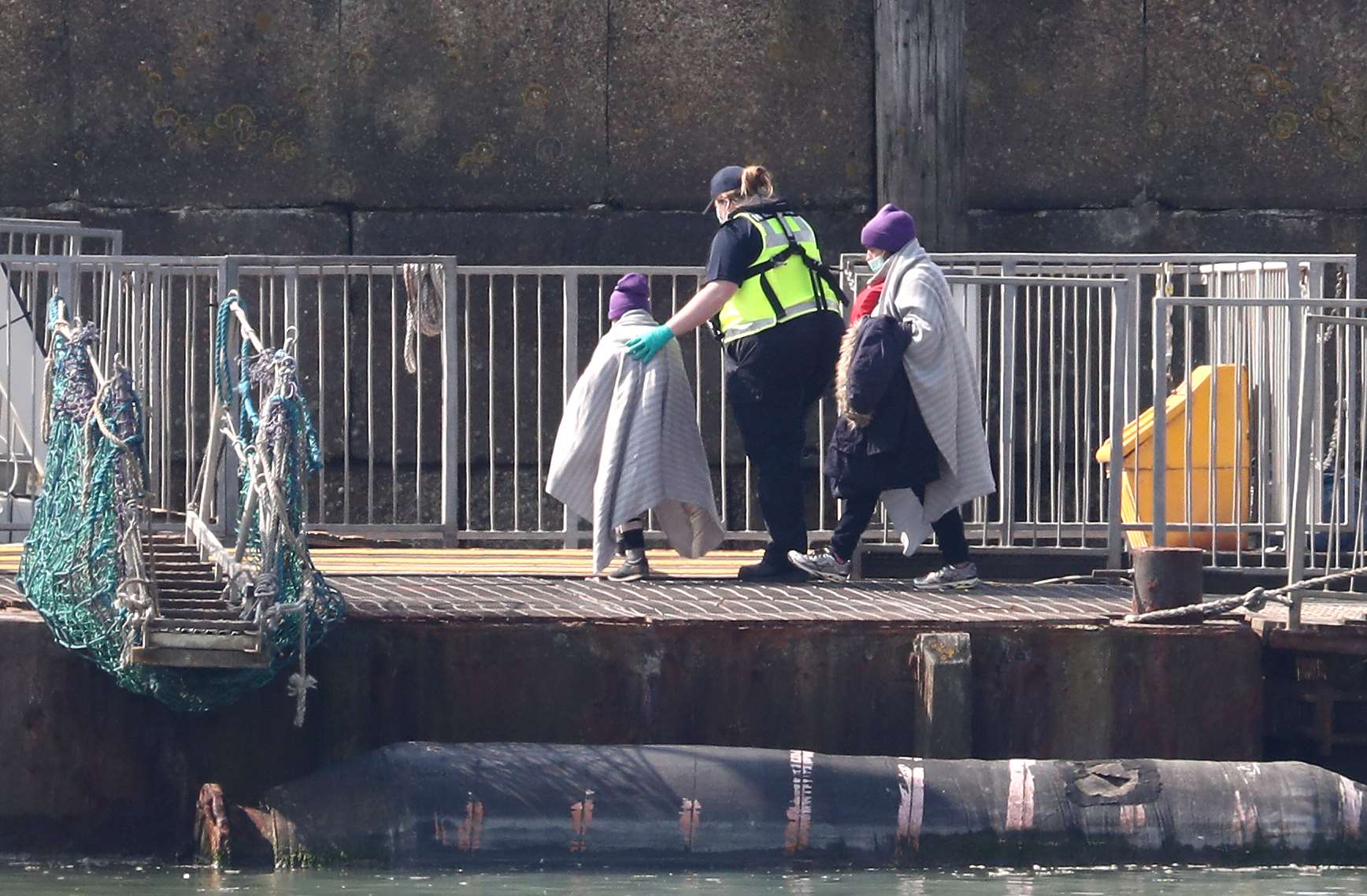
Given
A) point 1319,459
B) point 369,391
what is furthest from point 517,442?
point 1319,459

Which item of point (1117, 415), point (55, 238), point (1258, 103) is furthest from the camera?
point (1258, 103)

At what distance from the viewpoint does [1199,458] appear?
994cm

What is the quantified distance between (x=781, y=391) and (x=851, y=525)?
56cm

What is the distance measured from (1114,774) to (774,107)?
551cm

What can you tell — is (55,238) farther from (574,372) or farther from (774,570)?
(774,570)

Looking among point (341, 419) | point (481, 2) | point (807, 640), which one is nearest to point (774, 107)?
point (481, 2)

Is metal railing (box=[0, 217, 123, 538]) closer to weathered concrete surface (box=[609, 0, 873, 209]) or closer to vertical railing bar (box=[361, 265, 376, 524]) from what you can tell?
vertical railing bar (box=[361, 265, 376, 524])

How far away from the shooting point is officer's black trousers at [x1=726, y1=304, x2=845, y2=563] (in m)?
9.16

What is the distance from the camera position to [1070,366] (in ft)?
39.7

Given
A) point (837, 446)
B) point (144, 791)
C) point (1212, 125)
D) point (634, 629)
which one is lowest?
point (144, 791)

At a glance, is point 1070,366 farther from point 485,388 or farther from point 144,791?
point 144,791

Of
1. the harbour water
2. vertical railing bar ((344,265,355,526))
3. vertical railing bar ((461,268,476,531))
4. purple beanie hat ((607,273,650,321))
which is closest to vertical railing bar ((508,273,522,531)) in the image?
vertical railing bar ((461,268,476,531))

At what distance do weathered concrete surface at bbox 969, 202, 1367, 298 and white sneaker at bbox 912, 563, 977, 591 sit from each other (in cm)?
358

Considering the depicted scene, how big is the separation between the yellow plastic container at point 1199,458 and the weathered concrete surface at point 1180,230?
2662 mm
